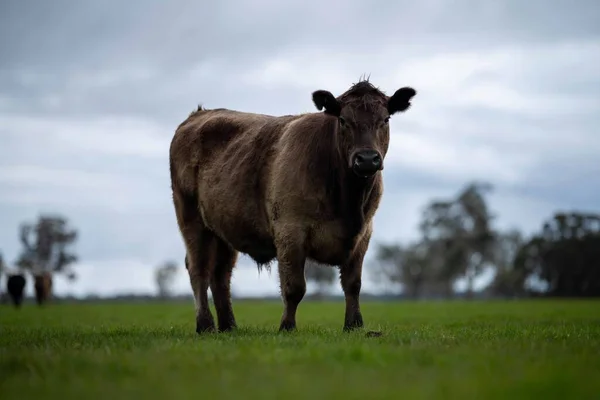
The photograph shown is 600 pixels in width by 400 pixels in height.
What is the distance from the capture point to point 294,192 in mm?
11227

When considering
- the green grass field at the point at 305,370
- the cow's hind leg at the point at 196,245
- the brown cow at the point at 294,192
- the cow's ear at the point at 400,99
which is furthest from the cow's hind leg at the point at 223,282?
the green grass field at the point at 305,370

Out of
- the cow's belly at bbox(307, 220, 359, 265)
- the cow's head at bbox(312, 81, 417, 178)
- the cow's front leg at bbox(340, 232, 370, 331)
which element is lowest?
the cow's front leg at bbox(340, 232, 370, 331)

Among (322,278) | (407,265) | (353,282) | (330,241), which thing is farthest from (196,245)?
(407,265)

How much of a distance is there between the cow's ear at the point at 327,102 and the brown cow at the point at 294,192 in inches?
0.6

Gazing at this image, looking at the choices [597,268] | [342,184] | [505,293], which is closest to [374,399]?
[342,184]

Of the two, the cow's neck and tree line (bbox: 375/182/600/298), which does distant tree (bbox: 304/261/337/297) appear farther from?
the cow's neck

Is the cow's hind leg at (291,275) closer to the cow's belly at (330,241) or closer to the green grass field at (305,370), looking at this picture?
the cow's belly at (330,241)

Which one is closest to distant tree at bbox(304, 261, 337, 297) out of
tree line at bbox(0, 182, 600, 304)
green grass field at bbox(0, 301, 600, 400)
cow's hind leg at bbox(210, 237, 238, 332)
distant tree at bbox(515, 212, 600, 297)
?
tree line at bbox(0, 182, 600, 304)

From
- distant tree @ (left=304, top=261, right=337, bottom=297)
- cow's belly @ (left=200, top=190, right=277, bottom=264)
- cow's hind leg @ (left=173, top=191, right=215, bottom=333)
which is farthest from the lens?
distant tree @ (left=304, top=261, right=337, bottom=297)

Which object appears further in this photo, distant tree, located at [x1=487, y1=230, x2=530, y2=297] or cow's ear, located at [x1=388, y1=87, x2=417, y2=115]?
distant tree, located at [x1=487, y1=230, x2=530, y2=297]

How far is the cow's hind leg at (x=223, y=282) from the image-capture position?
13383 millimetres

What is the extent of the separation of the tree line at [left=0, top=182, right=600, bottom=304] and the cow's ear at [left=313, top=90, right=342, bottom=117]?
46040mm

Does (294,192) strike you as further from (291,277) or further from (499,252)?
(499,252)

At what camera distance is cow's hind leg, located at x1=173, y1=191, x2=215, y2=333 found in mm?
13281
